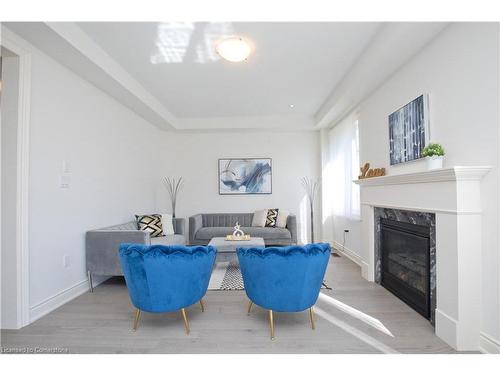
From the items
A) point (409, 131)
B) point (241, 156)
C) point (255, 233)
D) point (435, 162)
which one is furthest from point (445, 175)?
point (241, 156)

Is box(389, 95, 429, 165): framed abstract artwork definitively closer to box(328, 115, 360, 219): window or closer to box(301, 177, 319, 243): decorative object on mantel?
box(328, 115, 360, 219): window

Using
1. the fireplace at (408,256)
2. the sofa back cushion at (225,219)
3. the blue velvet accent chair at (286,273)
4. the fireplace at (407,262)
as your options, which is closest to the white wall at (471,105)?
the fireplace at (408,256)

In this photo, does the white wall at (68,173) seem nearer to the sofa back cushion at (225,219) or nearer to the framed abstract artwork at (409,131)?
the sofa back cushion at (225,219)

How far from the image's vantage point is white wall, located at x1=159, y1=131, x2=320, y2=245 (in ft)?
19.2

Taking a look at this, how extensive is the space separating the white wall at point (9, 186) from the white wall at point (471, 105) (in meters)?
3.83

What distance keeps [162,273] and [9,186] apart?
1.62 meters

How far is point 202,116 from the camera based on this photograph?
17.8 ft

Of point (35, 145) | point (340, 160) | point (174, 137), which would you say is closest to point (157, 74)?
point (35, 145)

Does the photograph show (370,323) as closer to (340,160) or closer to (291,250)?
(291,250)

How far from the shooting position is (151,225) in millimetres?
4141

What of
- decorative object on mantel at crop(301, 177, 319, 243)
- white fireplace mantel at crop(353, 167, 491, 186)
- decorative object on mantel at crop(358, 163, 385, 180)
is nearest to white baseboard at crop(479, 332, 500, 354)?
white fireplace mantel at crop(353, 167, 491, 186)

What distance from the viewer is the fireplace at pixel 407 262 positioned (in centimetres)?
244

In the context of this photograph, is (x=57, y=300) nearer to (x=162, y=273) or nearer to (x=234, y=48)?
(x=162, y=273)

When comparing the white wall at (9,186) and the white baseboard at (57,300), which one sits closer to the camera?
the white wall at (9,186)
